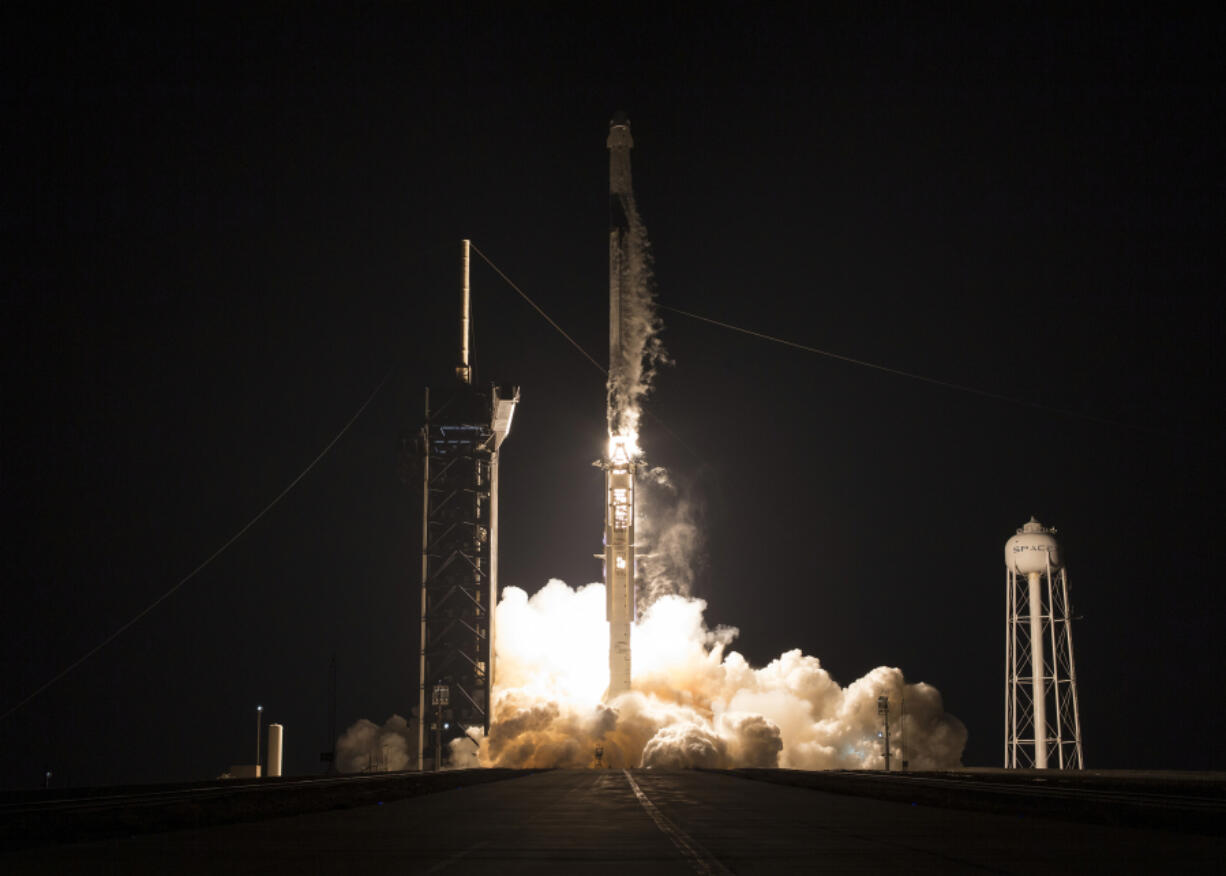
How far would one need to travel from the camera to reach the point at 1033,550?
89.2m

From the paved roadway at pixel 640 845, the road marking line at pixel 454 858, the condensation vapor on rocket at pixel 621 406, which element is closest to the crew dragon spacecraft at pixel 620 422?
the condensation vapor on rocket at pixel 621 406

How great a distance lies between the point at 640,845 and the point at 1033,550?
7419cm

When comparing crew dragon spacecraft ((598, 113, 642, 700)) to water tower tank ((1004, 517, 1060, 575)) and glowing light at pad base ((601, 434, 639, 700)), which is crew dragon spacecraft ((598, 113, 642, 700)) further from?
water tower tank ((1004, 517, 1060, 575))

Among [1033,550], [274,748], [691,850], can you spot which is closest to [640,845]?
[691,850]

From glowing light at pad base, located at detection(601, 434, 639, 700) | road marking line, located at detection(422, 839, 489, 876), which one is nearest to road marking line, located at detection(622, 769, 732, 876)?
road marking line, located at detection(422, 839, 489, 876)

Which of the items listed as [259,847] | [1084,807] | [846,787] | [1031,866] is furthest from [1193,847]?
[846,787]

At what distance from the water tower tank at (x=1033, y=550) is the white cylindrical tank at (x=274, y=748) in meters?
48.8

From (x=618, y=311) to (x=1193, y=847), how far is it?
74024 millimetres

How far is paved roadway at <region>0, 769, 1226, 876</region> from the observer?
16.8 m

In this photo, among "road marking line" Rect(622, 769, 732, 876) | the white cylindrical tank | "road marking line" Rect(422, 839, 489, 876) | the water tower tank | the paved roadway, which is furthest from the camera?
the water tower tank

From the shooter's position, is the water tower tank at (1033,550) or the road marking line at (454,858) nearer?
the road marking line at (454,858)

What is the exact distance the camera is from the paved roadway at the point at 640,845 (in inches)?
663

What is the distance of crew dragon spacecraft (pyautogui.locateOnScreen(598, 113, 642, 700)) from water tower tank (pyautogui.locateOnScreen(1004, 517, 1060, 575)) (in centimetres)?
2567

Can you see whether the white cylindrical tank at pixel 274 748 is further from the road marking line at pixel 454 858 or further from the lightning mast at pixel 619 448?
the road marking line at pixel 454 858
